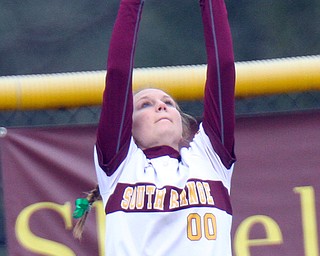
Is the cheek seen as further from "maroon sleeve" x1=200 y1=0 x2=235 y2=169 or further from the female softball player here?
"maroon sleeve" x1=200 y1=0 x2=235 y2=169

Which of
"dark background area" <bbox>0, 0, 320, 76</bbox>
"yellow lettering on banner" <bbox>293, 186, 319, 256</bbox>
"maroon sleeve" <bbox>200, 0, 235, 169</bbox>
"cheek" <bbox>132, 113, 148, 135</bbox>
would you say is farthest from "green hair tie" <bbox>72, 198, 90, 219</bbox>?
"dark background area" <bbox>0, 0, 320, 76</bbox>

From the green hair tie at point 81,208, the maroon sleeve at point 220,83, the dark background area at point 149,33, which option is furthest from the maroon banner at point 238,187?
the dark background area at point 149,33

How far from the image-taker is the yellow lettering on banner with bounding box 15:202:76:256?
3.04 m

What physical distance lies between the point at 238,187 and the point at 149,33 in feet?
8.66

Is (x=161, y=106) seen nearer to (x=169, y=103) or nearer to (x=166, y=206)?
(x=169, y=103)

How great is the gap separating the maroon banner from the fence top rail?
10 cm

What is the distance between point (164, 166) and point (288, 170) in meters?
0.77

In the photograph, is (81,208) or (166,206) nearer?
(166,206)

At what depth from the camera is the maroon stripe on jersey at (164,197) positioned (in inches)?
93.5

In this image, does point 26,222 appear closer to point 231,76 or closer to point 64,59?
point 231,76

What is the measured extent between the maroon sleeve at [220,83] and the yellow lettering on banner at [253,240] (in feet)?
2.05

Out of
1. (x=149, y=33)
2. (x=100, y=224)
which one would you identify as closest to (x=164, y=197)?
(x=100, y=224)

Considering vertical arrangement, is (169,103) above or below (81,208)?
above

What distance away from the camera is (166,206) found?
2371 millimetres
